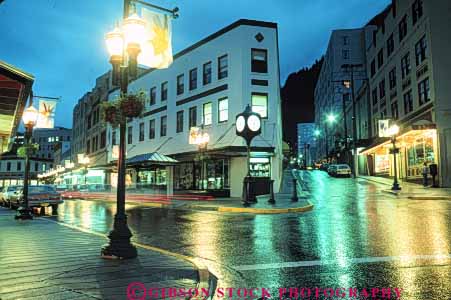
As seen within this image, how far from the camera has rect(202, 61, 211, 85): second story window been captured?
29.3 m

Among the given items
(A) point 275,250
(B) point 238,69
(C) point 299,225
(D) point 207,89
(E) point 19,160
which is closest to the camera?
(A) point 275,250

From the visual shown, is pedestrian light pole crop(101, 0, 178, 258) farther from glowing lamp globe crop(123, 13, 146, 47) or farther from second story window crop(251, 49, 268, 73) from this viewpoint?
second story window crop(251, 49, 268, 73)

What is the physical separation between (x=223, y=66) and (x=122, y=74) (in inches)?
816

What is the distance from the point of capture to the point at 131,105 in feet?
24.5

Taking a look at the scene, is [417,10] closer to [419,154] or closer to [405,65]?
[405,65]

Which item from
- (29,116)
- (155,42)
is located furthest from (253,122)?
(155,42)

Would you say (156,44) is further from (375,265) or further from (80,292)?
(375,265)

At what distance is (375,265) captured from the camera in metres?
6.68

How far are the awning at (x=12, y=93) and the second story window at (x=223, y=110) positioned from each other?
16695mm

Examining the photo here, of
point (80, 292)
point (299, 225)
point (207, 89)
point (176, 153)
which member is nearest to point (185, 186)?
point (176, 153)

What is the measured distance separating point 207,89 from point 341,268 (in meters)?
23.7

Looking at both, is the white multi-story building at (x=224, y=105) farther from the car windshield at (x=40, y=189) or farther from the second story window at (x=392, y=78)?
the second story window at (x=392, y=78)

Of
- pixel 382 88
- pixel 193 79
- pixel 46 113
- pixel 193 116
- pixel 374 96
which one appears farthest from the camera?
pixel 374 96

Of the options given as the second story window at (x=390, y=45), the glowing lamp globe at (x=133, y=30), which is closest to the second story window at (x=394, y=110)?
the second story window at (x=390, y=45)
